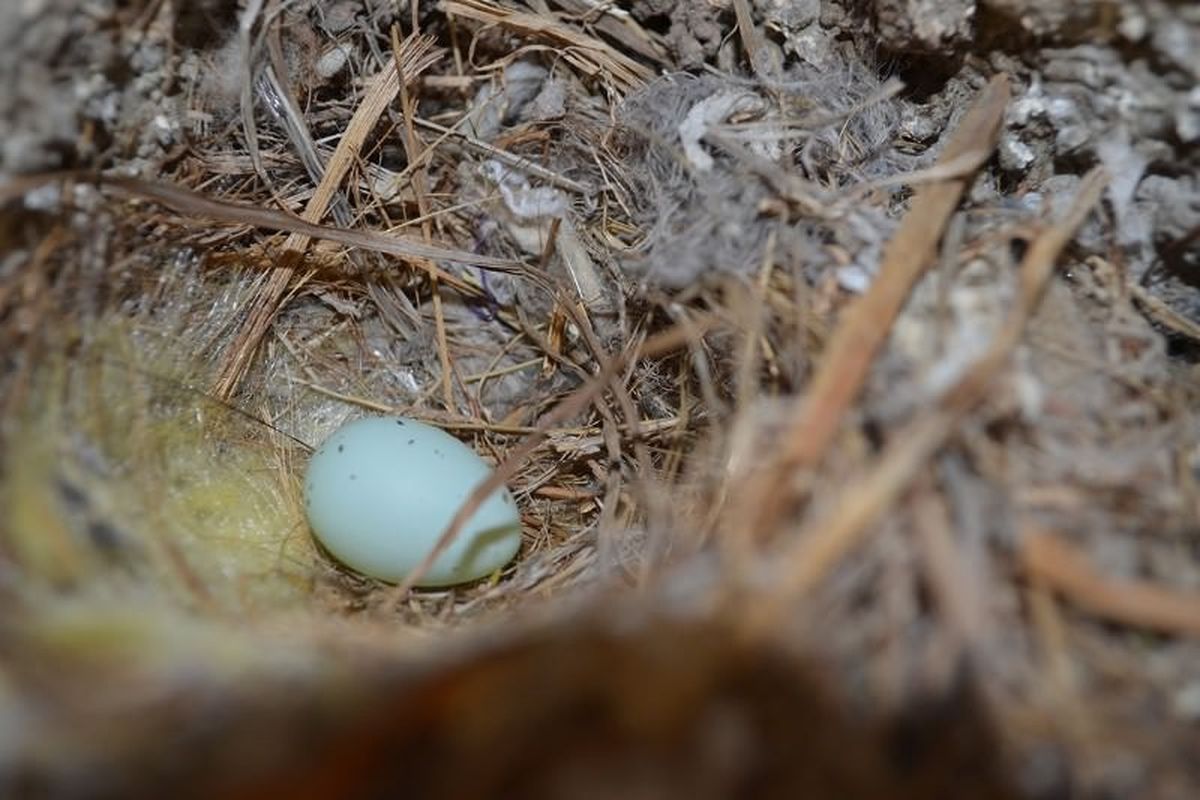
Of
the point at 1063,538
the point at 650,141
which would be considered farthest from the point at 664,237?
the point at 1063,538

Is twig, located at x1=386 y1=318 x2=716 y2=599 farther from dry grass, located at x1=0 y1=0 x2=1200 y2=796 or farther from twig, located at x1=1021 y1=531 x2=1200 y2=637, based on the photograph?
twig, located at x1=1021 y1=531 x2=1200 y2=637

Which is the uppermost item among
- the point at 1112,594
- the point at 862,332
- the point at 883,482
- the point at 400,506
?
the point at 400,506

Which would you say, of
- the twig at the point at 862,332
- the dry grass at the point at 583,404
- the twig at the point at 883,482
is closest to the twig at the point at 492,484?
the dry grass at the point at 583,404

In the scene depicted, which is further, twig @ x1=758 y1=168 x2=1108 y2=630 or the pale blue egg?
the pale blue egg

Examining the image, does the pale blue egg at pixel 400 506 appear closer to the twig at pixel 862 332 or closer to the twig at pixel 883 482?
the twig at pixel 862 332

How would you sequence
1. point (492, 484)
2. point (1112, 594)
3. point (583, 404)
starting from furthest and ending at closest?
1. point (583, 404)
2. point (492, 484)
3. point (1112, 594)

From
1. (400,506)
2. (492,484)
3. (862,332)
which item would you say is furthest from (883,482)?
(400,506)

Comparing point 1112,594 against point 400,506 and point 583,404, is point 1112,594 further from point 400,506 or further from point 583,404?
point 400,506

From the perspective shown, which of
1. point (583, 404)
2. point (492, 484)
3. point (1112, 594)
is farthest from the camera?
point (583, 404)

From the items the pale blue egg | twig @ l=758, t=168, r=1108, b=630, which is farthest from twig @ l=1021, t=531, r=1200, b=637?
Answer: the pale blue egg
